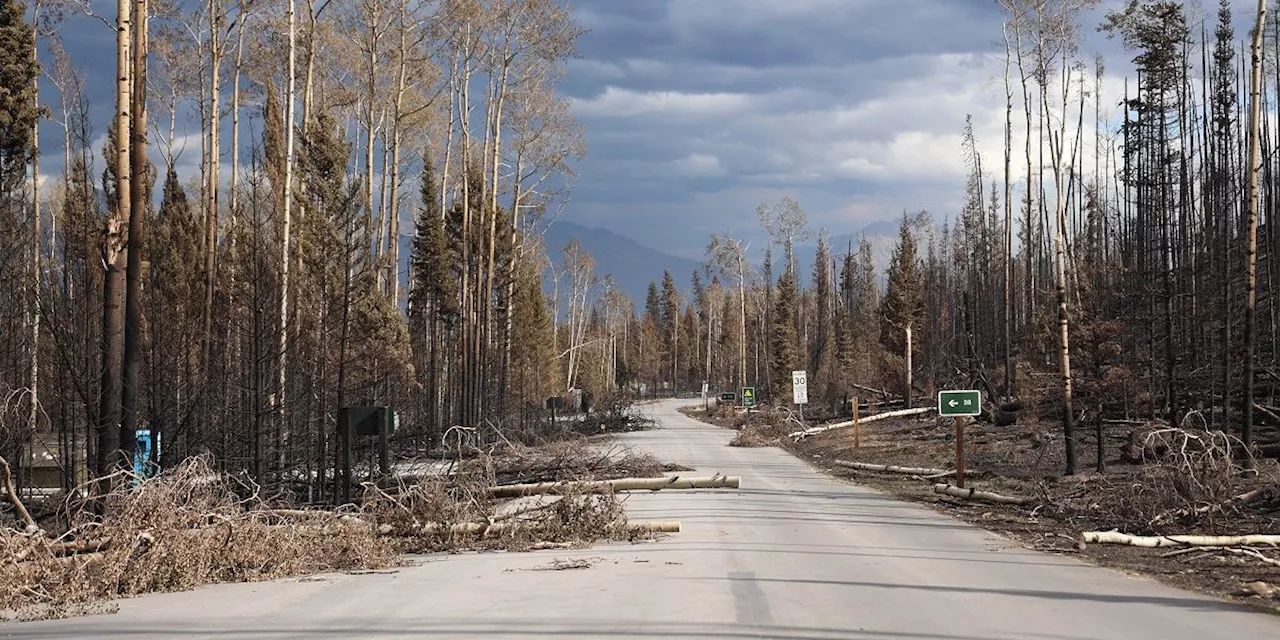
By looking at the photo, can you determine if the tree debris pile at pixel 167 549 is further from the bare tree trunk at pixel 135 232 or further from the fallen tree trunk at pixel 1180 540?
the fallen tree trunk at pixel 1180 540

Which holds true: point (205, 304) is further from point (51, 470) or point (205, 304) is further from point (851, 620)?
point (851, 620)

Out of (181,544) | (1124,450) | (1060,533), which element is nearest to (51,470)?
(181,544)

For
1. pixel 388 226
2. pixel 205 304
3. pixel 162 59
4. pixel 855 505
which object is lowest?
pixel 855 505

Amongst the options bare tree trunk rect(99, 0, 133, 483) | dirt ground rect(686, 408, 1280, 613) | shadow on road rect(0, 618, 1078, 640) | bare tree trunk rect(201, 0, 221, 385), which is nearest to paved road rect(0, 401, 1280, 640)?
shadow on road rect(0, 618, 1078, 640)

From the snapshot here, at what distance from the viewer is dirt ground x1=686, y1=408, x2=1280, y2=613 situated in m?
11.1

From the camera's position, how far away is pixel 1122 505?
1460 cm

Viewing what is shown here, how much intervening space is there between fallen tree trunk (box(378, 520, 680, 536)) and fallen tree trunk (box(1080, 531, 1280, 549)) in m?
5.50

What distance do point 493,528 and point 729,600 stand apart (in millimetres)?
6252

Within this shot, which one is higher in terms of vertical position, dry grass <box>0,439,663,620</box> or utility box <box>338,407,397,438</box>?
utility box <box>338,407,397,438</box>

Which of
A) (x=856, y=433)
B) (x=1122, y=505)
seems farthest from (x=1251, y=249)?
(x=856, y=433)

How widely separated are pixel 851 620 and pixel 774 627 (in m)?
0.67

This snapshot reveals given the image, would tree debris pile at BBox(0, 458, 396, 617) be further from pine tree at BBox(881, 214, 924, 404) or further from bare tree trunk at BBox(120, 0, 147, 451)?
pine tree at BBox(881, 214, 924, 404)

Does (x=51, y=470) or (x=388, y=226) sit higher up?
(x=388, y=226)

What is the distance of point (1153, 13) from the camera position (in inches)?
1209
